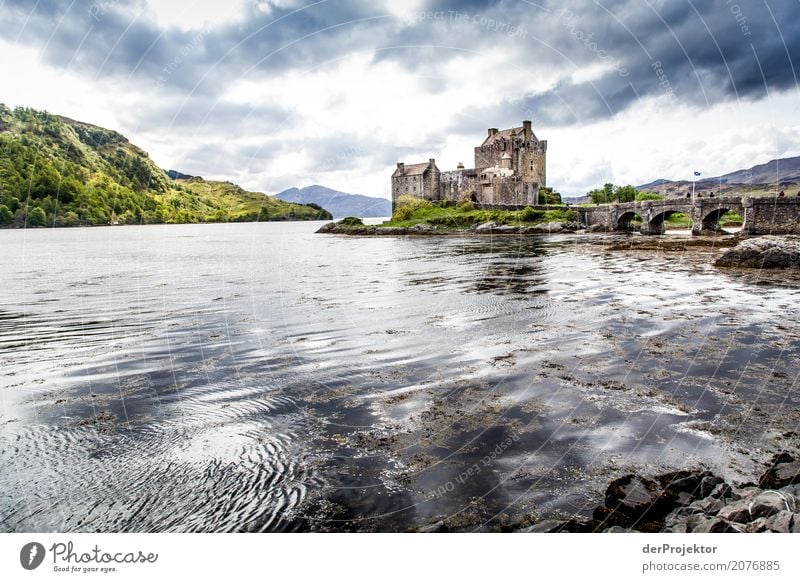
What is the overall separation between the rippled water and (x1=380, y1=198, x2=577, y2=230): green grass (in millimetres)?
74879

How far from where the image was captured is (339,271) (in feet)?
143

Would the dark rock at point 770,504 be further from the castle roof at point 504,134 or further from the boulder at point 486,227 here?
the castle roof at point 504,134

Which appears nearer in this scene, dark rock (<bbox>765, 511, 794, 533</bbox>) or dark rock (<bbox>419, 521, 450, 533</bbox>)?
dark rock (<bbox>765, 511, 794, 533</bbox>)

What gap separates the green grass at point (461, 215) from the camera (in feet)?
319

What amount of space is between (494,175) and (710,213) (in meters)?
48.3

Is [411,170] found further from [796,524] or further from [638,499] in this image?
[796,524]

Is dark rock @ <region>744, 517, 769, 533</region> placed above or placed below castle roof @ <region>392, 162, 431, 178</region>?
below

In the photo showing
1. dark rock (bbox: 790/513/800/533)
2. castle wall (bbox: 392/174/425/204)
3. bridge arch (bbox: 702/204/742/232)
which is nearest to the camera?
dark rock (bbox: 790/513/800/533)

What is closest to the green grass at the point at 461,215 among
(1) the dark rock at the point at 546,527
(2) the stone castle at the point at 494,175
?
(2) the stone castle at the point at 494,175

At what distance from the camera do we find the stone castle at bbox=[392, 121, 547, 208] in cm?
10744

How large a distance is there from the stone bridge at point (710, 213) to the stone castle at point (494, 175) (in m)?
16.7

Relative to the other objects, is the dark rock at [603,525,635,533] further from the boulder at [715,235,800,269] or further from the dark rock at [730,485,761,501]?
the boulder at [715,235,800,269]

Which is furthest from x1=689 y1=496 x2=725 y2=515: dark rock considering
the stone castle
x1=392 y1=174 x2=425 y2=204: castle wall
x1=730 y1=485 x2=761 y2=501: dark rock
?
x1=392 y1=174 x2=425 y2=204: castle wall
